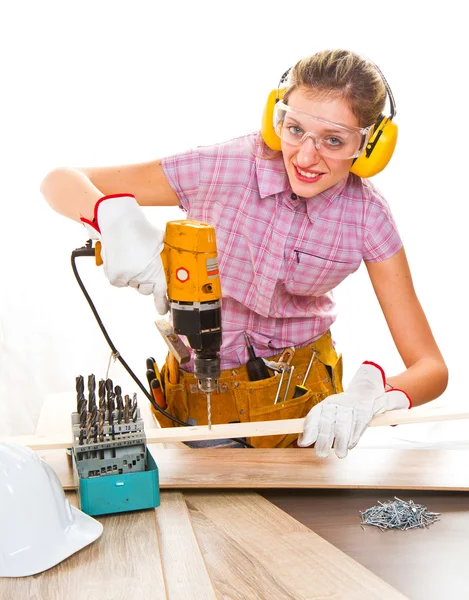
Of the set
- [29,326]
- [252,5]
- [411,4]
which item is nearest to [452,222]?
[411,4]

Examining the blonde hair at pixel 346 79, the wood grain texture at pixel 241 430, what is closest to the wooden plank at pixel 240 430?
the wood grain texture at pixel 241 430

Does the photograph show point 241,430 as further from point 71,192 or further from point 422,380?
point 71,192

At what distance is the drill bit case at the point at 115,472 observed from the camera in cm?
199

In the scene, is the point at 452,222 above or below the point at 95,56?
below

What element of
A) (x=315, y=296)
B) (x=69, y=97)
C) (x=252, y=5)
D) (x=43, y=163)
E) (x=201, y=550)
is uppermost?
(x=252, y=5)

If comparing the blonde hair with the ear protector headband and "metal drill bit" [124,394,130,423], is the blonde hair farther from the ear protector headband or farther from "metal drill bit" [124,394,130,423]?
"metal drill bit" [124,394,130,423]

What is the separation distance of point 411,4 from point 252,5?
0.89 m

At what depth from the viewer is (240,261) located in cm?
273

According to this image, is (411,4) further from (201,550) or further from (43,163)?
(201,550)

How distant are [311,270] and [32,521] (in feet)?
4.20

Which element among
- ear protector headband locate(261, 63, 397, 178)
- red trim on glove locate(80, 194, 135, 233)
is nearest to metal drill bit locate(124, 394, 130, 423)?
red trim on glove locate(80, 194, 135, 233)

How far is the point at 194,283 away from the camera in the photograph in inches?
79.4

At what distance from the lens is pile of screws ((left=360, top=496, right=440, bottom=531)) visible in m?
2.05

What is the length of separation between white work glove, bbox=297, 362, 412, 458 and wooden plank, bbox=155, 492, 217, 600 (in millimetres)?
413
